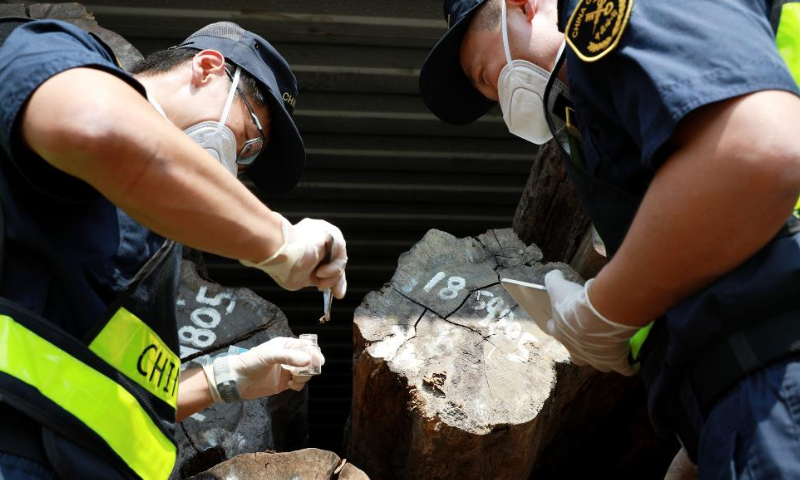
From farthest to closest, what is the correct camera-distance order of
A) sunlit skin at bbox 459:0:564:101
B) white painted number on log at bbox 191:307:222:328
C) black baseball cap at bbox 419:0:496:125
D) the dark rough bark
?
1. the dark rough bark
2. white painted number on log at bbox 191:307:222:328
3. black baseball cap at bbox 419:0:496:125
4. sunlit skin at bbox 459:0:564:101

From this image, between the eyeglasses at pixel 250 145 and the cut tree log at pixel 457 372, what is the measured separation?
0.59 meters

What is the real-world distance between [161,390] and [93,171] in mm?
737

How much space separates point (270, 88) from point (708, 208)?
1.37m

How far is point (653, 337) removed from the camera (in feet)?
6.01

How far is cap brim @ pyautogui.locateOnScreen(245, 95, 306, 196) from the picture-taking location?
2.45 m

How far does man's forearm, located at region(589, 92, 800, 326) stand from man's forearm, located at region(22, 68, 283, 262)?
2.50ft

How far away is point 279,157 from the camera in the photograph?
8.51 ft

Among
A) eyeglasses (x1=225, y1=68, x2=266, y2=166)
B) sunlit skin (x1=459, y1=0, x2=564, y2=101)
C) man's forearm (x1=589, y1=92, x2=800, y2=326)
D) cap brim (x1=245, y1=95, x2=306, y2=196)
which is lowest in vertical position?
cap brim (x1=245, y1=95, x2=306, y2=196)

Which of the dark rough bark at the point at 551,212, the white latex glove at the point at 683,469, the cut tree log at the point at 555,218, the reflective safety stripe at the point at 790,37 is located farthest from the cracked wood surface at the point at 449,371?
the reflective safety stripe at the point at 790,37

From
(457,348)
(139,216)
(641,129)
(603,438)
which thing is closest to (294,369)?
(457,348)

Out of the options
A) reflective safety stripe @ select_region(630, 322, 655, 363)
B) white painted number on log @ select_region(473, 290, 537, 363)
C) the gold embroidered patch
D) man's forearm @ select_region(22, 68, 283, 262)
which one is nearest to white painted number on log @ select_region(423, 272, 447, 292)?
white painted number on log @ select_region(473, 290, 537, 363)

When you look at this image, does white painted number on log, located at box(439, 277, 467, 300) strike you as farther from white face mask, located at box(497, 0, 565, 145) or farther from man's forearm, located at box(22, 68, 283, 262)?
man's forearm, located at box(22, 68, 283, 262)

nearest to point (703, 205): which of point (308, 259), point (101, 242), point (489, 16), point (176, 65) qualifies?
point (308, 259)

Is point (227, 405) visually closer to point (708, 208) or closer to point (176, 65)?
point (176, 65)
